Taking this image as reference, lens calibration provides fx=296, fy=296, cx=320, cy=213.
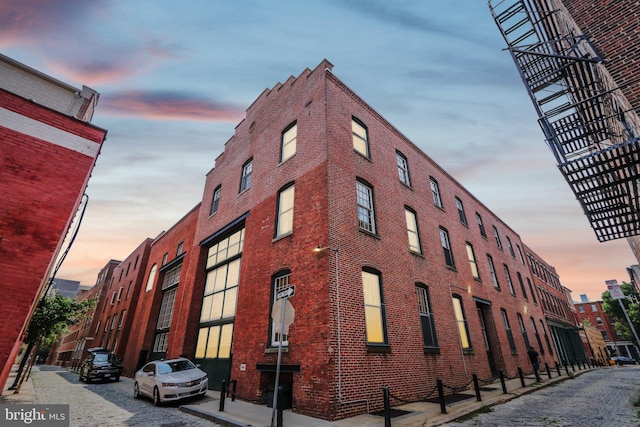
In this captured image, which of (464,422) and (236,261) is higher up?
(236,261)

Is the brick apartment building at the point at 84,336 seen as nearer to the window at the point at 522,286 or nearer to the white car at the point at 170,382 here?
the white car at the point at 170,382

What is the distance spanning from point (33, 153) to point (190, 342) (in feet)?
36.4

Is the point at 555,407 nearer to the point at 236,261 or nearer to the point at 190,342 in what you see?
the point at 236,261

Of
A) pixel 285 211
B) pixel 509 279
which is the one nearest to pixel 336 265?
pixel 285 211

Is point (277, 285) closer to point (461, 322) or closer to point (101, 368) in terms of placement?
point (461, 322)

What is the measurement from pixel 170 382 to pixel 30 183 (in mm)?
7745

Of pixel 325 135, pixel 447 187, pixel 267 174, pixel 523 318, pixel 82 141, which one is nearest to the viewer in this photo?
pixel 82 141

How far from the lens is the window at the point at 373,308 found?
32.6 ft

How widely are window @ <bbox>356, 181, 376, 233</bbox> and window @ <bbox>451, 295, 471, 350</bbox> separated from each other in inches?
262

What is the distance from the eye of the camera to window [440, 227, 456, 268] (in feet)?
53.9

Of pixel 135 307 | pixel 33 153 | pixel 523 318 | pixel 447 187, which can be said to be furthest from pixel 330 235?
pixel 135 307

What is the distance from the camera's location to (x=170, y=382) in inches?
412

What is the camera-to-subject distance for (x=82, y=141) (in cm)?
978

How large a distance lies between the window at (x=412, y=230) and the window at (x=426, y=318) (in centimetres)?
187
